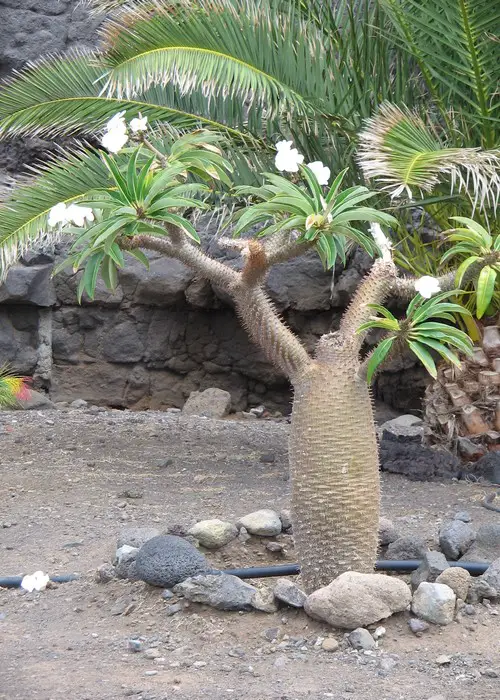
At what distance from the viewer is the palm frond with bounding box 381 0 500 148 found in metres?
4.72

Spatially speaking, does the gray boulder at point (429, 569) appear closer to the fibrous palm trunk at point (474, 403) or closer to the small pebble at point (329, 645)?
the small pebble at point (329, 645)

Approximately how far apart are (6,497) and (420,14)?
10.8ft

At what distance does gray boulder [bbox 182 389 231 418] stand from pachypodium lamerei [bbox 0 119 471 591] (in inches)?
201

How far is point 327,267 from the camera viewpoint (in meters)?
2.94

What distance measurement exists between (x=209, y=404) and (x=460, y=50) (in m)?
4.37

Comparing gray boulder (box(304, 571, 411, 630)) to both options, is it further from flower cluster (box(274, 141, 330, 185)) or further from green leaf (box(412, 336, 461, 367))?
flower cluster (box(274, 141, 330, 185))

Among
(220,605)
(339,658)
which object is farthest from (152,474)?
(339,658)

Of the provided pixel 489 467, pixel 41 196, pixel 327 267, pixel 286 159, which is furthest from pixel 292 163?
pixel 489 467

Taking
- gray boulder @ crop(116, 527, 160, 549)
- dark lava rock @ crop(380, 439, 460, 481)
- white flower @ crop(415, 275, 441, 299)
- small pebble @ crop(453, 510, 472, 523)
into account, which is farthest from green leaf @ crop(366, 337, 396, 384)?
dark lava rock @ crop(380, 439, 460, 481)

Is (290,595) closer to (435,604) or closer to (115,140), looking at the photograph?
(435,604)

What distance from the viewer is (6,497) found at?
16.1ft

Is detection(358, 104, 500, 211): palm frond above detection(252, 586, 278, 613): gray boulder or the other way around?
above

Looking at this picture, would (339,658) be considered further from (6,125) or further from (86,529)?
(6,125)

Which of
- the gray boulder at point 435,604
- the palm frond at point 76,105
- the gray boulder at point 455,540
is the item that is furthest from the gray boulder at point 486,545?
the palm frond at point 76,105
